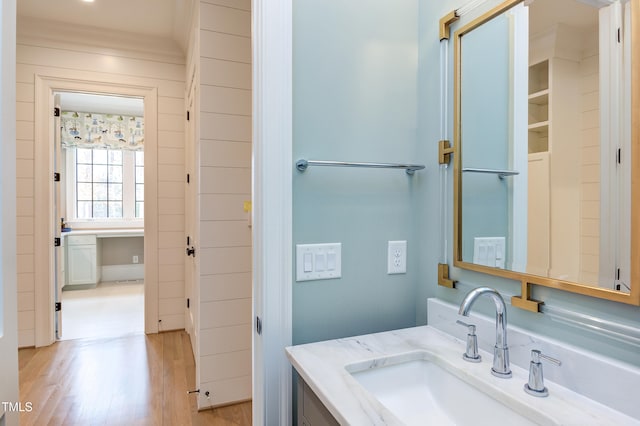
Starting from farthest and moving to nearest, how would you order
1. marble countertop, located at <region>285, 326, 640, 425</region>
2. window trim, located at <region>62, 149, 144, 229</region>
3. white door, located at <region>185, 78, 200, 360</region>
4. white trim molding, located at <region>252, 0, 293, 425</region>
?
window trim, located at <region>62, 149, 144, 229</region>, white door, located at <region>185, 78, 200, 360</region>, white trim molding, located at <region>252, 0, 293, 425</region>, marble countertop, located at <region>285, 326, 640, 425</region>

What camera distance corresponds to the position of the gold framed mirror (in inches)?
28.4

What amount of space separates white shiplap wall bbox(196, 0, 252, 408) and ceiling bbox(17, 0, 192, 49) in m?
0.83

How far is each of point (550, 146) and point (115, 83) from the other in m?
3.67

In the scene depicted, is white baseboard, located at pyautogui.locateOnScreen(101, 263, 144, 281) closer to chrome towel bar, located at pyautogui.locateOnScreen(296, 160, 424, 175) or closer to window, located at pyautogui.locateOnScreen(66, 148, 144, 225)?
window, located at pyautogui.locateOnScreen(66, 148, 144, 225)

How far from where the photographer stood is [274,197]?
1.04 meters

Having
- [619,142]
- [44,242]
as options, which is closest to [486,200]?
[619,142]

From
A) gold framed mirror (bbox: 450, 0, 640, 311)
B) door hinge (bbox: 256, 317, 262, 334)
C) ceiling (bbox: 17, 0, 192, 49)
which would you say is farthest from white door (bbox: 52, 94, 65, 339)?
gold framed mirror (bbox: 450, 0, 640, 311)

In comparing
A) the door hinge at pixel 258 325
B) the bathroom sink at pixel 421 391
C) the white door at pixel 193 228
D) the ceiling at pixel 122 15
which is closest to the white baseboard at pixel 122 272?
the white door at pixel 193 228

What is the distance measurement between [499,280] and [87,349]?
3.47 meters

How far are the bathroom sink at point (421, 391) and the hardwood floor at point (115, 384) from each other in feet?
5.06

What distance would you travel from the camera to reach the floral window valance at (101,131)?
206 inches

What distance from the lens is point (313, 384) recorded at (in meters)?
0.80

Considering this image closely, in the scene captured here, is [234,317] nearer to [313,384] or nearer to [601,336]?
[313,384]

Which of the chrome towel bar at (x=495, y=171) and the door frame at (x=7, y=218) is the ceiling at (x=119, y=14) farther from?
the chrome towel bar at (x=495, y=171)
